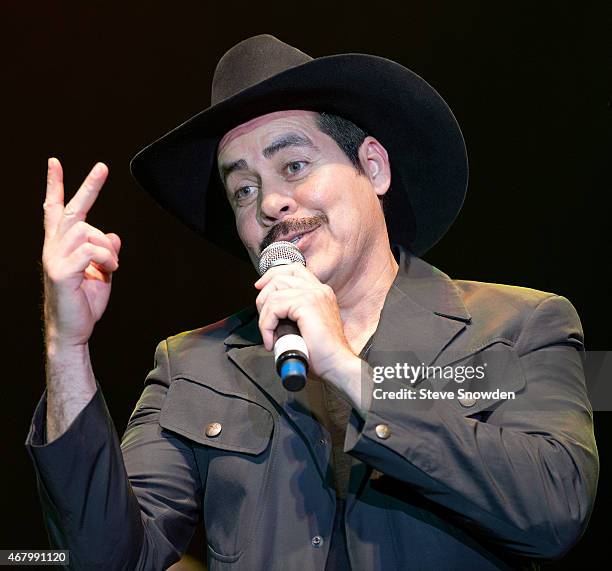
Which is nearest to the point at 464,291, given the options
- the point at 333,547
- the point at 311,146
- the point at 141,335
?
the point at 311,146

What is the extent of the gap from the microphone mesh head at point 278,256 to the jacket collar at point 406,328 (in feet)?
0.83

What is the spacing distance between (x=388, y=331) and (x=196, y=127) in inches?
26.9

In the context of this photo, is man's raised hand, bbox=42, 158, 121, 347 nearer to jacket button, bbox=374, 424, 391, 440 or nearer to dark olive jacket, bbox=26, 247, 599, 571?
dark olive jacket, bbox=26, 247, 599, 571

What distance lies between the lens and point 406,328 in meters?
2.16

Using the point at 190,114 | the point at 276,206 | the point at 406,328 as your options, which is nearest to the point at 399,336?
the point at 406,328

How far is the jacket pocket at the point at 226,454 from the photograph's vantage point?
2.02 meters

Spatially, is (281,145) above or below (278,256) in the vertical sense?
above

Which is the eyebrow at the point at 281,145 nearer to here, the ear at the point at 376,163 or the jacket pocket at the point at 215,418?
the ear at the point at 376,163

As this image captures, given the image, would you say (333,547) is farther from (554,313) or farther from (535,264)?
(535,264)

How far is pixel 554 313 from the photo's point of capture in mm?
2119

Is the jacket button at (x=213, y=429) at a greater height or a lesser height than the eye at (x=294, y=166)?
lesser

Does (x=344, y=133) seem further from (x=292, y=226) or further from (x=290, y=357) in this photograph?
(x=290, y=357)

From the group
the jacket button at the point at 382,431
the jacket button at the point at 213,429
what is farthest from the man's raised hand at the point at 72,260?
the jacket button at the point at 382,431

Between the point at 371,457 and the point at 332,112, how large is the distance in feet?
3.46
